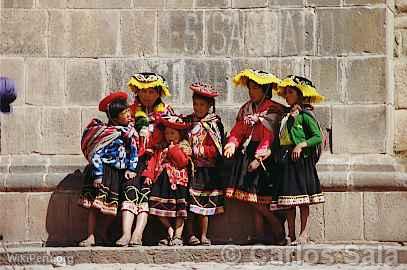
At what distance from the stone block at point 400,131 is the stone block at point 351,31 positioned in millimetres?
738

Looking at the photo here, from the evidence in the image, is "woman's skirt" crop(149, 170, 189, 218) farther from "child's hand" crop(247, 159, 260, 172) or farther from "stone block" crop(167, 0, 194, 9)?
"stone block" crop(167, 0, 194, 9)

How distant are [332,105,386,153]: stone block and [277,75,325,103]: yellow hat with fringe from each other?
2.00ft

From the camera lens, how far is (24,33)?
983 cm

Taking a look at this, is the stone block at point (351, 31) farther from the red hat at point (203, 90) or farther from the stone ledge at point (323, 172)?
the red hat at point (203, 90)

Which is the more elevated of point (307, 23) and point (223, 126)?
point (307, 23)

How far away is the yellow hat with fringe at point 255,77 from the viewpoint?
9.11 m

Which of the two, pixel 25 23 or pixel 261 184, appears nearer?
pixel 261 184

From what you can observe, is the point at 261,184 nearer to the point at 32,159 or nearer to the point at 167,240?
the point at 167,240

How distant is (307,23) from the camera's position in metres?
9.76

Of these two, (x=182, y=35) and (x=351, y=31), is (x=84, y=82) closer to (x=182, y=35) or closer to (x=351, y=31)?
(x=182, y=35)

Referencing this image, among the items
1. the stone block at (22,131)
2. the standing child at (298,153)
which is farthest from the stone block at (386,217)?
the stone block at (22,131)

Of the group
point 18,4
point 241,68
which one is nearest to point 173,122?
point 241,68

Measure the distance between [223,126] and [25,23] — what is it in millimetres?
2205

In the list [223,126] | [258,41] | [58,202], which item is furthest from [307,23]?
[58,202]
